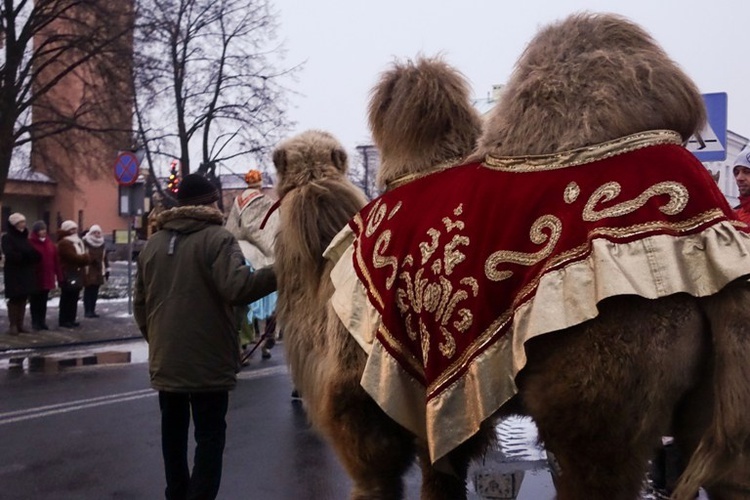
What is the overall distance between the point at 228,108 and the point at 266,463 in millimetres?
24505

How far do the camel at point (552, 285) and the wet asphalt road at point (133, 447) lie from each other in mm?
2504

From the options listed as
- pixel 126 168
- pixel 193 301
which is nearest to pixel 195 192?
pixel 193 301

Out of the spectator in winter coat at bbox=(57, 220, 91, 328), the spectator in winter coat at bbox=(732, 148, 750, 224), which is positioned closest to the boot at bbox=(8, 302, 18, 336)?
the spectator in winter coat at bbox=(57, 220, 91, 328)

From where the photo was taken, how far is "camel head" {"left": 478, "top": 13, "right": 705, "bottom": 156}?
264cm

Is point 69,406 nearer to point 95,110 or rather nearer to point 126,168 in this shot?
point 126,168

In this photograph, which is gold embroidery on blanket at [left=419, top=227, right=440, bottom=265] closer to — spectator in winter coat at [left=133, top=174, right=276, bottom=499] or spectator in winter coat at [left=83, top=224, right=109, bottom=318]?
spectator in winter coat at [left=133, top=174, right=276, bottom=499]

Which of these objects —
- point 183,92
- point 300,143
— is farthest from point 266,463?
point 183,92

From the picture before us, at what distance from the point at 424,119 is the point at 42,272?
43.9ft

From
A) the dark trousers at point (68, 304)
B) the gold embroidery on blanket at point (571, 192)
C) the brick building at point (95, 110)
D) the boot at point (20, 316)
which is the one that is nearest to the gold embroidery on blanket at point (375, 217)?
the gold embroidery on blanket at point (571, 192)

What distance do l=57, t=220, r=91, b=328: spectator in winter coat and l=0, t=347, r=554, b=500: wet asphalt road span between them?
18.0 feet

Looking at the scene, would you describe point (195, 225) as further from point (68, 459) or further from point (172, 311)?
point (68, 459)

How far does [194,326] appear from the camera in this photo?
461cm

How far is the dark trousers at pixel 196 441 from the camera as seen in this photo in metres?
4.62

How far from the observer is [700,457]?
2357 millimetres
